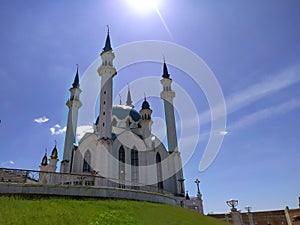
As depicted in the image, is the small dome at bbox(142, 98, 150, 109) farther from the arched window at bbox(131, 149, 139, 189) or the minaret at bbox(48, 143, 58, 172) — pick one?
the minaret at bbox(48, 143, 58, 172)

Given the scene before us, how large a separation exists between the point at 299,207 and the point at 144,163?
31.5 m

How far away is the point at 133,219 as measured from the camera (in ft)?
37.9

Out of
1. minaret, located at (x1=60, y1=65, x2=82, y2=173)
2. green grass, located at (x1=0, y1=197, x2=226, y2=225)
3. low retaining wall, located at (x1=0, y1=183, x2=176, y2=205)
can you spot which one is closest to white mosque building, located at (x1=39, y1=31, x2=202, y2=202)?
minaret, located at (x1=60, y1=65, x2=82, y2=173)

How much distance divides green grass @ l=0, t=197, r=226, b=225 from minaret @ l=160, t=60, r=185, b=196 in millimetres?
20540

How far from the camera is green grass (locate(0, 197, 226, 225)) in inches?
384

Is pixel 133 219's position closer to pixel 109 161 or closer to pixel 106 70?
pixel 109 161

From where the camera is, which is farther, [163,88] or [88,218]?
[163,88]

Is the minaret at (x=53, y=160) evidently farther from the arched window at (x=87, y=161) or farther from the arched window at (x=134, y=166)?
the arched window at (x=134, y=166)

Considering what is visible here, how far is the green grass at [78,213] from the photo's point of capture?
32.0 ft

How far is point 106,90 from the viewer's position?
33.8 m

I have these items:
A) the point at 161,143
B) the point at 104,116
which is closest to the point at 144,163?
the point at 161,143

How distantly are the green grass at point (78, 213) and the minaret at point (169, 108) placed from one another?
23.3 m

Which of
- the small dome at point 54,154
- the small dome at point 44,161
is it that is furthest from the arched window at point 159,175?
the small dome at point 44,161

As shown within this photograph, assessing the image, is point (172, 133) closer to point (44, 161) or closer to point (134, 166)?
point (134, 166)
